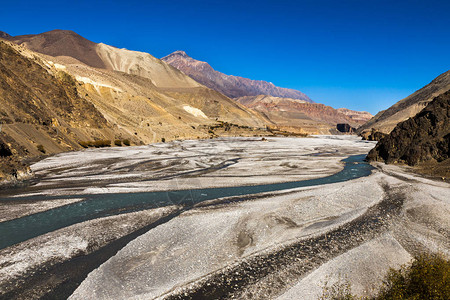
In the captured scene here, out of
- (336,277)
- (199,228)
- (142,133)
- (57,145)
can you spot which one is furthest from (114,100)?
(336,277)

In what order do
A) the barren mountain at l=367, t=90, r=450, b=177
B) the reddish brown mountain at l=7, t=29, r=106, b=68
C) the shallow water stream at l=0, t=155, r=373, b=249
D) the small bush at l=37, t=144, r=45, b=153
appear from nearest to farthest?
the shallow water stream at l=0, t=155, r=373, b=249, the barren mountain at l=367, t=90, r=450, b=177, the small bush at l=37, t=144, r=45, b=153, the reddish brown mountain at l=7, t=29, r=106, b=68

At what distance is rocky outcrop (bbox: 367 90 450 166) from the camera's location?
25405 mm

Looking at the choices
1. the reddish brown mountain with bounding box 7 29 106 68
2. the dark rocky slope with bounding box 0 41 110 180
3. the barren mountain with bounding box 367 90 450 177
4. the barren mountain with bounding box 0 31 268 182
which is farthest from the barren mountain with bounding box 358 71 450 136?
the reddish brown mountain with bounding box 7 29 106 68

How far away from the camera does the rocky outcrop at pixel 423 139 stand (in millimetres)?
25405

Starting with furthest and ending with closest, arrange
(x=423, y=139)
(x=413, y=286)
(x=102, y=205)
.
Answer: (x=423, y=139) → (x=102, y=205) → (x=413, y=286)

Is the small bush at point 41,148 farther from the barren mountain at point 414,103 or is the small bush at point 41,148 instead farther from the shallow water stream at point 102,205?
the barren mountain at point 414,103

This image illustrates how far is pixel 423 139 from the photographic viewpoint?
2764 cm

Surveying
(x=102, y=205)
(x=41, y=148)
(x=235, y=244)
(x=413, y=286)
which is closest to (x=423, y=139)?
(x=413, y=286)

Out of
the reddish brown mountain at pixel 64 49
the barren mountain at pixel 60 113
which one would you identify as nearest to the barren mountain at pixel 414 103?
the barren mountain at pixel 60 113

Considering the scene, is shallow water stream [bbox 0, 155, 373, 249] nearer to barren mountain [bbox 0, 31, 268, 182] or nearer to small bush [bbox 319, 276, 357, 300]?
small bush [bbox 319, 276, 357, 300]

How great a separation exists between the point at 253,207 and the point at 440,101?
28.8 metres

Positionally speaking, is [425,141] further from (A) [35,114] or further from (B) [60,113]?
(B) [60,113]

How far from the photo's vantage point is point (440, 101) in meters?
29.1

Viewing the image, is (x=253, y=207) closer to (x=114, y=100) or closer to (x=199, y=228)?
(x=199, y=228)
